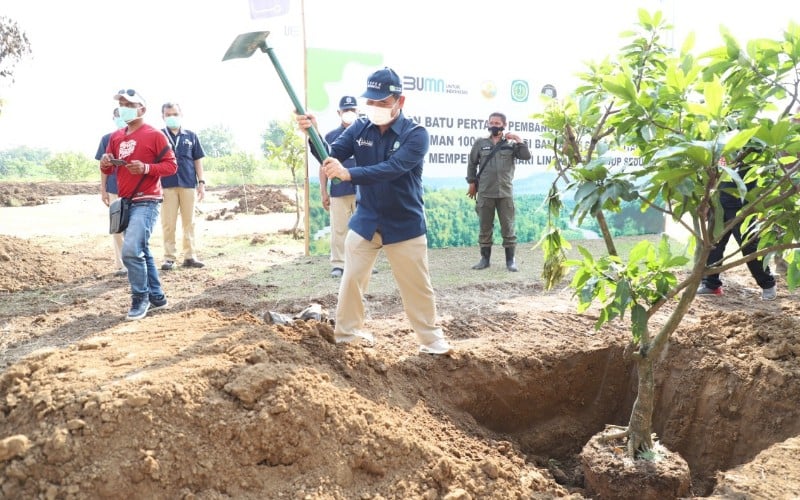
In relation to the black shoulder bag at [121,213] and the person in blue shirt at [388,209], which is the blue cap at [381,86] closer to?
the person in blue shirt at [388,209]

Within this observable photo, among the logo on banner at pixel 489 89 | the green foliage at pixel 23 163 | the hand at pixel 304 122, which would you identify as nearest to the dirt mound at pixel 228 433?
the hand at pixel 304 122

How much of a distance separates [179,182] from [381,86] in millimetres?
4303

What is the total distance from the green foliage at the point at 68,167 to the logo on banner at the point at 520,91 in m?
19.0

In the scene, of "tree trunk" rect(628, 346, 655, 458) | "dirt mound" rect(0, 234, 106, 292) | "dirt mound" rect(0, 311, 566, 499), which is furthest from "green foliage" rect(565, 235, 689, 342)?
"dirt mound" rect(0, 234, 106, 292)

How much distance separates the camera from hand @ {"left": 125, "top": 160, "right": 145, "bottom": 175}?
16.8 feet

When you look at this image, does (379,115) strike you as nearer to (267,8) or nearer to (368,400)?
(368,400)

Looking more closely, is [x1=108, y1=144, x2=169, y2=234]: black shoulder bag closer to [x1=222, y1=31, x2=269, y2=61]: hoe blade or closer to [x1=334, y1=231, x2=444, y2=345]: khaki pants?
[x1=222, y1=31, x2=269, y2=61]: hoe blade

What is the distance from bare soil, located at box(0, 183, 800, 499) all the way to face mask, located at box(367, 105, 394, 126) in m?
1.35

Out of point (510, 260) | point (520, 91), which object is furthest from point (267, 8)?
point (510, 260)

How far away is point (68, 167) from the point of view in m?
23.8

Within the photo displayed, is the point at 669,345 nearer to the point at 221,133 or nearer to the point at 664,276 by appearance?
the point at 664,276

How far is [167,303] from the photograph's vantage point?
233 inches

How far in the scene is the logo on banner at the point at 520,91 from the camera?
9922 mm

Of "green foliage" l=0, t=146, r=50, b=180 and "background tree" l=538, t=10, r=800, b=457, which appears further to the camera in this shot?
"green foliage" l=0, t=146, r=50, b=180
